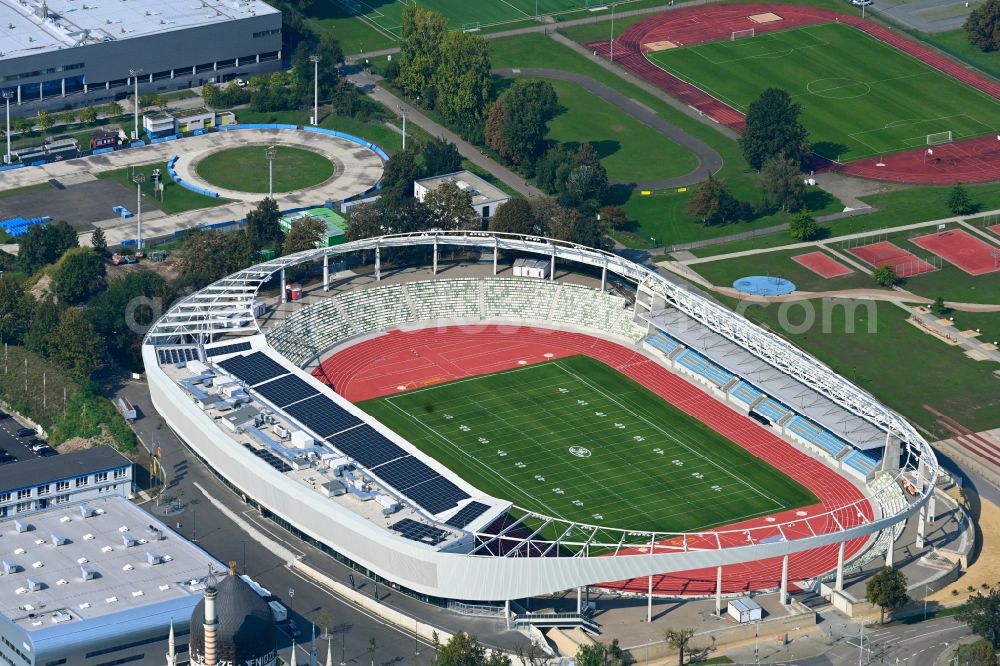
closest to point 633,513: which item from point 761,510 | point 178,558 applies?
point 761,510

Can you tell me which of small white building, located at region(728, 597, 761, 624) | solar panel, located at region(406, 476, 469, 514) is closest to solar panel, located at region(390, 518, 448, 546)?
solar panel, located at region(406, 476, 469, 514)

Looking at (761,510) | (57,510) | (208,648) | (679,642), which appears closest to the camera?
(208,648)

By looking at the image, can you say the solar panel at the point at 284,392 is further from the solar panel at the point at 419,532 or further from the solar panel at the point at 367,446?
the solar panel at the point at 419,532

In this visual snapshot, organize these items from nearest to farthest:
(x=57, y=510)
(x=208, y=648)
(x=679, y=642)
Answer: (x=208, y=648) → (x=679, y=642) → (x=57, y=510)

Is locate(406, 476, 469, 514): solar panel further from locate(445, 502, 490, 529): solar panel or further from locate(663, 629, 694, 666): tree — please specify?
locate(663, 629, 694, 666): tree

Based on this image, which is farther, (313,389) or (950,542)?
(313,389)

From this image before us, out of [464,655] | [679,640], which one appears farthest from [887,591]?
[464,655]

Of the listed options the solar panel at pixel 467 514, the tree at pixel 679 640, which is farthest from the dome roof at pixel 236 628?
the tree at pixel 679 640

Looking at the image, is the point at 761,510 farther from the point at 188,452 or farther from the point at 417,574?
the point at 188,452
